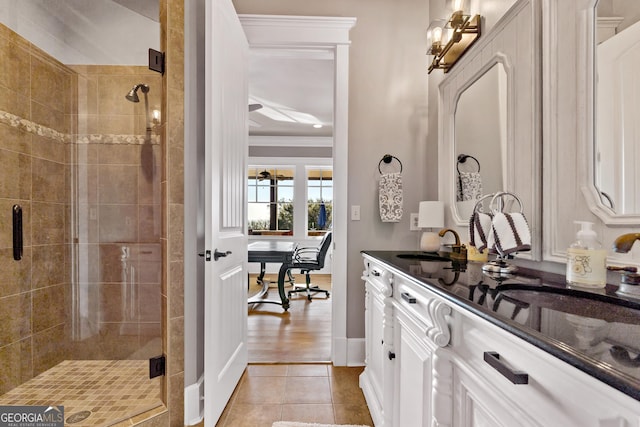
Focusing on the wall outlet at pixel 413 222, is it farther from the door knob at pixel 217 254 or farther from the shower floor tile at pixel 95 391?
the shower floor tile at pixel 95 391

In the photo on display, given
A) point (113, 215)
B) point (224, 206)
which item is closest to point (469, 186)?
point (224, 206)

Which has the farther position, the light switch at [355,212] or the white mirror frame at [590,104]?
the light switch at [355,212]

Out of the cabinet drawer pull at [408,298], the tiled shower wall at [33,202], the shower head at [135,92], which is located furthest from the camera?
the shower head at [135,92]

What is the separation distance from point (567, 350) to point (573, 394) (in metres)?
0.09

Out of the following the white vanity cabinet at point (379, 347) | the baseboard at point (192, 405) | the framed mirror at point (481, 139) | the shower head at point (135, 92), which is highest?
the shower head at point (135, 92)

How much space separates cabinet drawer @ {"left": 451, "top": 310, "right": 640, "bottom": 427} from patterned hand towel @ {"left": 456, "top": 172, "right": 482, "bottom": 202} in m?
1.12

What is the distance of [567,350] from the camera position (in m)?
0.49

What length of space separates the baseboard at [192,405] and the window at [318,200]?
4.78 metres

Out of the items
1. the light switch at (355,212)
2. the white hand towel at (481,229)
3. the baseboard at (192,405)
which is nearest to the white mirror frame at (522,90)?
the white hand towel at (481,229)

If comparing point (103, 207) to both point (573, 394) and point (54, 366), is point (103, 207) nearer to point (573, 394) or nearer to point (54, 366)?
point (54, 366)

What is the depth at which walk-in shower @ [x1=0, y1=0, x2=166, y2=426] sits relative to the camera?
205 centimetres

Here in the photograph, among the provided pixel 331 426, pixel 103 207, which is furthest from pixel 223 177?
pixel 331 426

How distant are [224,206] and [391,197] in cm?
119

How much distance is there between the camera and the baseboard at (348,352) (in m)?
2.53
